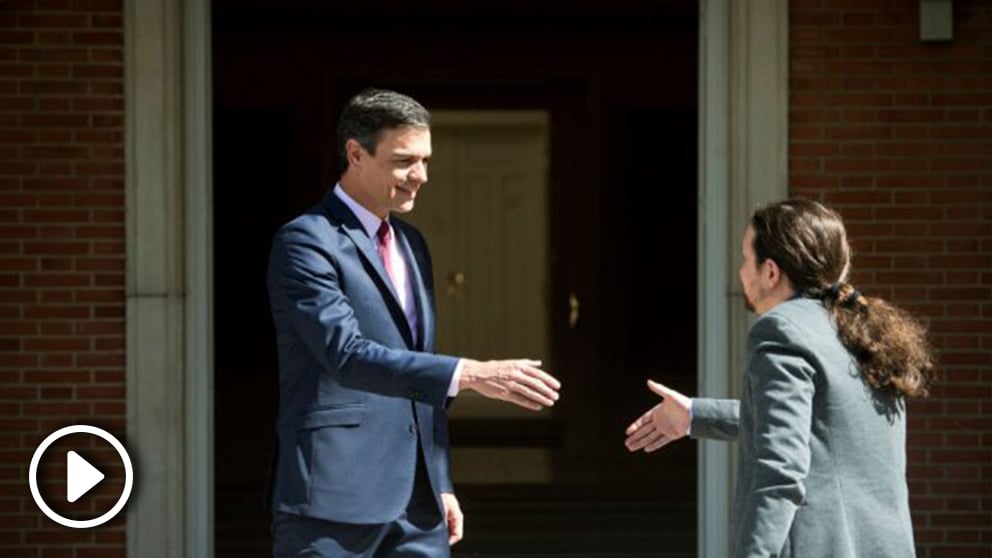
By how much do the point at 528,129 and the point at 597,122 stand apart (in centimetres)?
217

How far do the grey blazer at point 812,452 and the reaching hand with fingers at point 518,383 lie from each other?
44 centimetres

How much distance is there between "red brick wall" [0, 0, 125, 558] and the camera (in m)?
6.84

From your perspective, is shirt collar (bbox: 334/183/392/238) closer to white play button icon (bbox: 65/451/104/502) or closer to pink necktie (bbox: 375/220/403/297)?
pink necktie (bbox: 375/220/403/297)

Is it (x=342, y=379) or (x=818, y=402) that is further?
(x=342, y=379)

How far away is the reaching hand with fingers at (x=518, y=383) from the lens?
3.63 metres

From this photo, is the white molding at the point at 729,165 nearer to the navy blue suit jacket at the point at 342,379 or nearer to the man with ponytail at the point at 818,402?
the navy blue suit jacket at the point at 342,379

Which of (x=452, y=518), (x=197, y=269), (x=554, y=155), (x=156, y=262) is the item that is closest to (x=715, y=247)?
(x=197, y=269)

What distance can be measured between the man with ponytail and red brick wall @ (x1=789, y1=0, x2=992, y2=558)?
3.43 meters

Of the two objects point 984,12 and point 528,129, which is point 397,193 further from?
point 528,129

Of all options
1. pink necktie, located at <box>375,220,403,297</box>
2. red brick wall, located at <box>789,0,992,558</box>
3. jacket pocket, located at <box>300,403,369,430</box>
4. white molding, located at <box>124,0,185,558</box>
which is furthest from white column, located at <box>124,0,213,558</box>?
jacket pocket, located at <box>300,403,369,430</box>

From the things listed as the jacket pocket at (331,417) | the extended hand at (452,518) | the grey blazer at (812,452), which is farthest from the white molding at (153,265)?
the grey blazer at (812,452)

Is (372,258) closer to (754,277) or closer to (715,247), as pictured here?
(754,277)

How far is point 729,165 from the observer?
694 centimetres

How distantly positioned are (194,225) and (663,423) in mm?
3402
